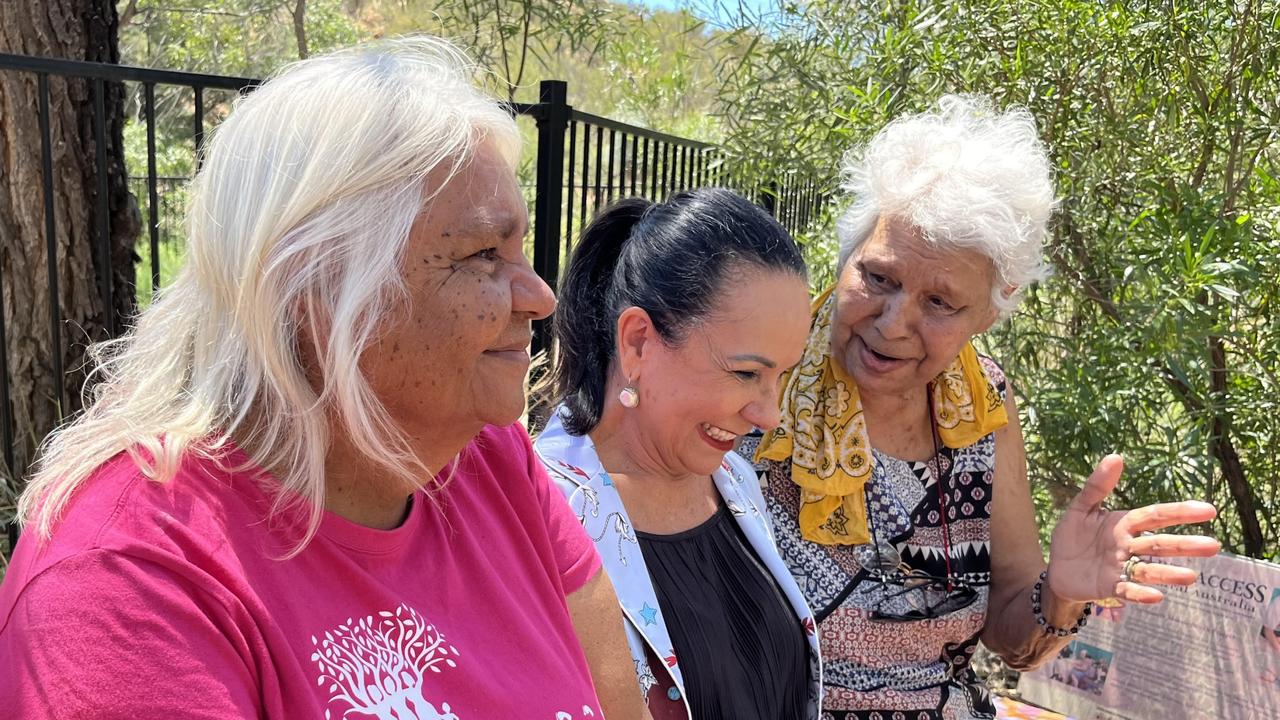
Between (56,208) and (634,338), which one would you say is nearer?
(634,338)

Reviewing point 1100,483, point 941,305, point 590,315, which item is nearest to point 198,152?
point 590,315

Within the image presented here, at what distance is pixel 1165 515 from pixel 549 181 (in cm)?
187

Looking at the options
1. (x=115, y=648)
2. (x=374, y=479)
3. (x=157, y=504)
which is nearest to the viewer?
(x=115, y=648)

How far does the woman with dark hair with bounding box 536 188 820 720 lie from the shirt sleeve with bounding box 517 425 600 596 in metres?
0.26

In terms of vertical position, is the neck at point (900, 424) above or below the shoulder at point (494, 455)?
below

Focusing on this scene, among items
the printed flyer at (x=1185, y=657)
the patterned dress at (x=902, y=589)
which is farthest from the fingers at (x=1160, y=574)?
the printed flyer at (x=1185, y=657)

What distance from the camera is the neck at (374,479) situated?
1284mm

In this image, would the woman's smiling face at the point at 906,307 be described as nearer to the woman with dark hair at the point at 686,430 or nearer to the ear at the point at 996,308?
the ear at the point at 996,308

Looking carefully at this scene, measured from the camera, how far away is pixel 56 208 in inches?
133

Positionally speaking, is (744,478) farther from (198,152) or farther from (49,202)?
(49,202)

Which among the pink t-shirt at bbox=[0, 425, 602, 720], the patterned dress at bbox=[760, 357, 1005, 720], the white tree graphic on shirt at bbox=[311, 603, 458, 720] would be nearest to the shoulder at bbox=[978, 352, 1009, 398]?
the patterned dress at bbox=[760, 357, 1005, 720]

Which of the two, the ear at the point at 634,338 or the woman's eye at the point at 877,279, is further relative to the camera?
the woman's eye at the point at 877,279

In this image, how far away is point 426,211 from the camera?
1264 mm

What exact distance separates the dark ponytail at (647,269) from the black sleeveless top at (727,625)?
312 mm
